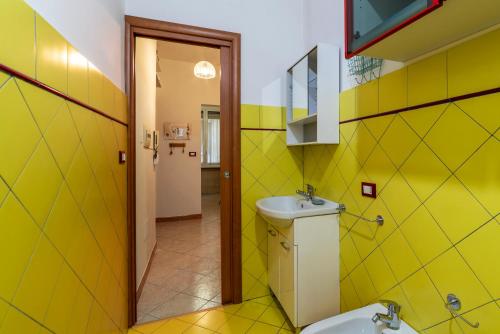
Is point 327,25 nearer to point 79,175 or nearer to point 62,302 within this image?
point 79,175

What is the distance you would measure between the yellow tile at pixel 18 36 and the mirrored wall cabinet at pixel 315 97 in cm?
134

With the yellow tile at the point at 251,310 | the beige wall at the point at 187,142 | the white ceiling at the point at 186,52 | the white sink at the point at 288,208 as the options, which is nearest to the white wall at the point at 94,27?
the white sink at the point at 288,208

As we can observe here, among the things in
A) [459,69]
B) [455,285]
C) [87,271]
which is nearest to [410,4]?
[459,69]

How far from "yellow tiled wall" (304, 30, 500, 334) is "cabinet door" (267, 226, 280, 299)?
1.61 feet

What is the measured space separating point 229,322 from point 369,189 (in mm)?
1298

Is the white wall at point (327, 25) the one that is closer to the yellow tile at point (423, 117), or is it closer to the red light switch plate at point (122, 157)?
the yellow tile at point (423, 117)

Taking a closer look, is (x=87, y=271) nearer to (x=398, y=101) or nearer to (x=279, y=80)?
(x=398, y=101)

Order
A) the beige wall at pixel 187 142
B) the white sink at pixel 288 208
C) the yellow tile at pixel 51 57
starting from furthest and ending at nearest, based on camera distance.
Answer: the beige wall at pixel 187 142 → the white sink at pixel 288 208 → the yellow tile at pixel 51 57

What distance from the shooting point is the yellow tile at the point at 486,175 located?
0.76 m

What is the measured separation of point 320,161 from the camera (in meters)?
1.74

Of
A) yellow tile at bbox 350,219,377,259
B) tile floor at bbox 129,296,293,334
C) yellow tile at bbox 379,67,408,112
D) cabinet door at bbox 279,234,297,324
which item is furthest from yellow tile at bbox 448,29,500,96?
tile floor at bbox 129,296,293,334

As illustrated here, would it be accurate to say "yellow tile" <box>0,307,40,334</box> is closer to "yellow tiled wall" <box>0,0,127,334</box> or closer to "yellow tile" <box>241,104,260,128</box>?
"yellow tiled wall" <box>0,0,127,334</box>

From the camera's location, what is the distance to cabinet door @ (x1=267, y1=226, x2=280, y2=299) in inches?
65.9

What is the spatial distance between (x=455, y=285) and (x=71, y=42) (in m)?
1.69
